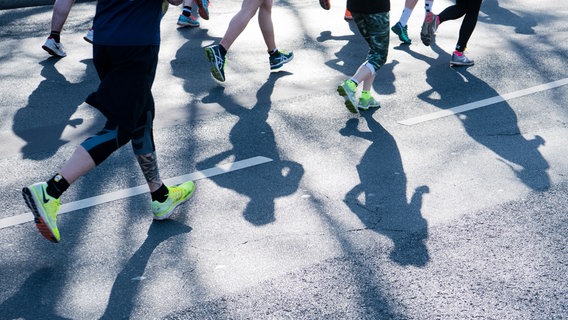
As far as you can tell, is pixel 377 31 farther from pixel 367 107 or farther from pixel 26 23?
pixel 26 23

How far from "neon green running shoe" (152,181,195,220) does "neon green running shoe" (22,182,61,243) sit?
62cm

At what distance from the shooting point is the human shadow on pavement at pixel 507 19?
9.33 meters

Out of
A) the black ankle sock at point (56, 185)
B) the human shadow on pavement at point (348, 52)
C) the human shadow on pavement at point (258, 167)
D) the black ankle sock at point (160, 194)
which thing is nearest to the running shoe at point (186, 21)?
the human shadow on pavement at point (348, 52)

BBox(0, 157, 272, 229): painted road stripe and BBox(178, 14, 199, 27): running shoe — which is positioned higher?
BBox(0, 157, 272, 229): painted road stripe

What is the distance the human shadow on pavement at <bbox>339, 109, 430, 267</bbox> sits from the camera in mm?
4262

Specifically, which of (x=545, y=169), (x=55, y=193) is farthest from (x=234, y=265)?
(x=545, y=169)

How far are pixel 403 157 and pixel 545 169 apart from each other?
0.97m

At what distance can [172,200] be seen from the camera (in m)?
4.61

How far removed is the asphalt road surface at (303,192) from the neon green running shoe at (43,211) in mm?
150

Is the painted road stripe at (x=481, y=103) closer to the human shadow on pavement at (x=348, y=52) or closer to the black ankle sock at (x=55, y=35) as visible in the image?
the human shadow on pavement at (x=348, y=52)

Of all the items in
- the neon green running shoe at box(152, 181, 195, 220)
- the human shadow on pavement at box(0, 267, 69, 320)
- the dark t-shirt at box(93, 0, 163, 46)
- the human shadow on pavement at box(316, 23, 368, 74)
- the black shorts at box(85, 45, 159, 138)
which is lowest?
the human shadow on pavement at box(316, 23, 368, 74)

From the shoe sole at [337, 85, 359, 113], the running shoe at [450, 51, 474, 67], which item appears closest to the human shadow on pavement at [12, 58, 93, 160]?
the shoe sole at [337, 85, 359, 113]

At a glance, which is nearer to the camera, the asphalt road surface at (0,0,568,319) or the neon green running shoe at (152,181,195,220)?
the asphalt road surface at (0,0,568,319)

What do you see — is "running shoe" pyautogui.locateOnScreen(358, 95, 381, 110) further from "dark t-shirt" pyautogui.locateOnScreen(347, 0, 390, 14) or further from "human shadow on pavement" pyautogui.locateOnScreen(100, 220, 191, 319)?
"human shadow on pavement" pyautogui.locateOnScreen(100, 220, 191, 319)
